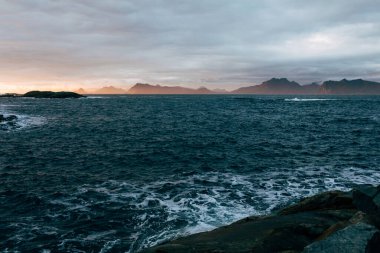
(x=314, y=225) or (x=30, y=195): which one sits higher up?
(x=314, y=225)

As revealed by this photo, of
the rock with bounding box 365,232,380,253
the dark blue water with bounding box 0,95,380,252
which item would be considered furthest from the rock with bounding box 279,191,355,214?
the rock with bounding box 365,232,380,253

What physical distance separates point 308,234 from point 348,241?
3925mm

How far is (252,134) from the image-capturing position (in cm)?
5719

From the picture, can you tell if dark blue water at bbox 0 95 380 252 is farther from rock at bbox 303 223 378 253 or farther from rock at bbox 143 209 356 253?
rock at bbox 303 223 378 253

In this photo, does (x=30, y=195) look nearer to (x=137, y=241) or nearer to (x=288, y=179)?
(x=137, y=241)

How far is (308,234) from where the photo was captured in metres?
11.6

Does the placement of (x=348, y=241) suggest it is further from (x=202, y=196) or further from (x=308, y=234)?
(x=202, y=196)

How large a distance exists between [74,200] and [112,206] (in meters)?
3.28

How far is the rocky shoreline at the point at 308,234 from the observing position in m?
7.87

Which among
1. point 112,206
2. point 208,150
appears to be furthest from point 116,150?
point 112,206

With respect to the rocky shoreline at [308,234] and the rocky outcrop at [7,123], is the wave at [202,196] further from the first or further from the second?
the rocky outcrop at [7,123]

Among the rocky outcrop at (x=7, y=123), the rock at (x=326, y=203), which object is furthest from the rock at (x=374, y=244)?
the rocky outcrop at (x=7, y=123)

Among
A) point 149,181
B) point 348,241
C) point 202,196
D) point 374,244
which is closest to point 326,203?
point 374,244

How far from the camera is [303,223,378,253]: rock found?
7.64 metres
